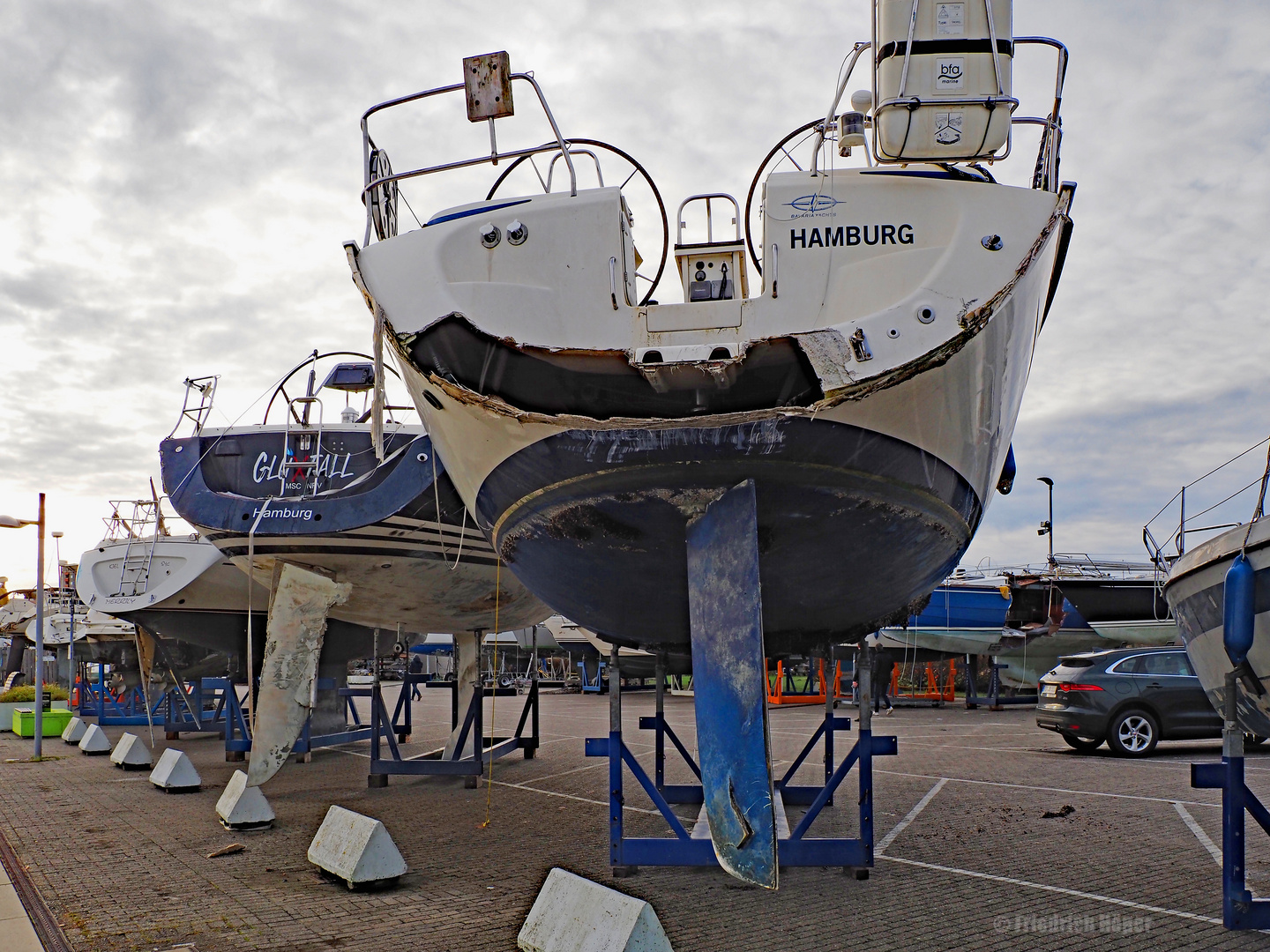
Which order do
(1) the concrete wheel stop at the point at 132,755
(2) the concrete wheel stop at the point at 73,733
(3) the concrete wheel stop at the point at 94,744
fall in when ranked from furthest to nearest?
1. (2) the concrete wheel stop at the point at 73,733
2. (3) the concrete wheel stop at the point at 94,744
3. (1) the concrete wheel stop at the point at 132,755

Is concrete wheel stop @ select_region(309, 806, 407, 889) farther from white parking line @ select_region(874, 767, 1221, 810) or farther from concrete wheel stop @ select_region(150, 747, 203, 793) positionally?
white parking line @ select_region(874, 767, 1221, 810)

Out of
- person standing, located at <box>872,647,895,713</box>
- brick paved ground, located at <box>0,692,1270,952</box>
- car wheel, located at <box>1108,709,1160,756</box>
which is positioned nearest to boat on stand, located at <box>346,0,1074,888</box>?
brick paved ground, located at <box>0,692,1270,952</box>

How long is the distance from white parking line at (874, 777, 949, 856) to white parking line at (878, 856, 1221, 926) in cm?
34

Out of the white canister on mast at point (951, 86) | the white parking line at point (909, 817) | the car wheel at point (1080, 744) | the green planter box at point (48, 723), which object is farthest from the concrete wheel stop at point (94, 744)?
the white canister on mast at point (951, 86)

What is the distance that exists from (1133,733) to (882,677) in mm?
9253

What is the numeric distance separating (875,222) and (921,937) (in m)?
3.07

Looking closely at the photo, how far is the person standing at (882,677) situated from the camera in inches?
739

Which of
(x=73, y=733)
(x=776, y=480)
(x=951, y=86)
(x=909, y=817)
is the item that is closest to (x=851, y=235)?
(x=951, y=86)

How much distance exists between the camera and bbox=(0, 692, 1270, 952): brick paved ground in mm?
4387

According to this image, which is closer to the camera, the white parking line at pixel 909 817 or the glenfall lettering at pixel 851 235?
the glenfall lettering at pixel 851 235

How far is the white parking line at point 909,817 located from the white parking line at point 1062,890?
13.3 inches

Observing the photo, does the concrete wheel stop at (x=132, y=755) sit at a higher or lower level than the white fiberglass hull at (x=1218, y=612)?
lower

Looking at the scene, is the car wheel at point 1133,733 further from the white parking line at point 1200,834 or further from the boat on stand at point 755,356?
the boat on stand at point 755,356

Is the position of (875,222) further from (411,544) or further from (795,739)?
(795,739)
